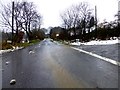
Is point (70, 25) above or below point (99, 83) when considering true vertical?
above

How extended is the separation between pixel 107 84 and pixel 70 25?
272 ft

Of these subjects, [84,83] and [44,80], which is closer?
[84,83]

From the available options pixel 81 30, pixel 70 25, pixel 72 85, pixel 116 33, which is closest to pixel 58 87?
pixel 72 85

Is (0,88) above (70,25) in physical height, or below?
below

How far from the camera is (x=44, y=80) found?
1004cm

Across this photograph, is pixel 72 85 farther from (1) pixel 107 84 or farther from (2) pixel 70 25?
(2) pixel 70 25

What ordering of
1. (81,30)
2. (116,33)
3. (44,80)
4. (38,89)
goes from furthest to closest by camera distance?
(81,30), (116,33), (44,80), (38,89)

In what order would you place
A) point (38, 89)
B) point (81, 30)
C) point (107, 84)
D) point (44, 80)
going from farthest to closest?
point (81, 30)
point (44, 80)
point (107, 84)
point (38, 89)

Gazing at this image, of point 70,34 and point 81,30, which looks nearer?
point 81,30

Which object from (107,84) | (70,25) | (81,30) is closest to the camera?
(107,84)

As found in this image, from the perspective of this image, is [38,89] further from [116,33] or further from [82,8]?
[82,8]

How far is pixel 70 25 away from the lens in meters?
91.4

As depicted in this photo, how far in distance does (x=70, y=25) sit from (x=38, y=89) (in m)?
83.5

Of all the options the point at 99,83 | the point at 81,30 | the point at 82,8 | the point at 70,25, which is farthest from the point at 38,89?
the point at 70,25
